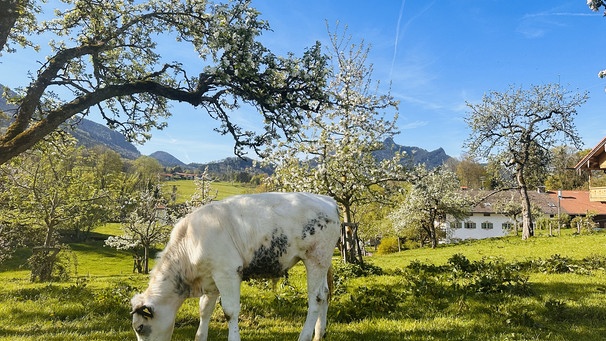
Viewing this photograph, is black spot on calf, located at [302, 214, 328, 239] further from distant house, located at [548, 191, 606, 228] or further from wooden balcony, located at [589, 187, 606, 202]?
distant house, located at [548, 191, 606, 228]

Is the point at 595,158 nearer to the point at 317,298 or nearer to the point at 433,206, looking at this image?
the point at 433,206

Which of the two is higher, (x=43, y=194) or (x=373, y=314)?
(x=43, y=194)

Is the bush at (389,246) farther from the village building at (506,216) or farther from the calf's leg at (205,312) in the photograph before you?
the calf's leg at (205,312)

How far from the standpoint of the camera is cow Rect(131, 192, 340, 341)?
5.89 meters

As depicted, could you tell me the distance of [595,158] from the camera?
136 ft

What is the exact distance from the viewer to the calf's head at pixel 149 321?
5773 millimetres

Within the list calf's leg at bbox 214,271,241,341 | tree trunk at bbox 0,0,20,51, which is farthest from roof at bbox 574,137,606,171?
tree trunk at bbox 0,0,20,51

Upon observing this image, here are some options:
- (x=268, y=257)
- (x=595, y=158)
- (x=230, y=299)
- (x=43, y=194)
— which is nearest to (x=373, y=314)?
(x=268, y=257)

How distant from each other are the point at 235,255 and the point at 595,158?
4951 centimetres

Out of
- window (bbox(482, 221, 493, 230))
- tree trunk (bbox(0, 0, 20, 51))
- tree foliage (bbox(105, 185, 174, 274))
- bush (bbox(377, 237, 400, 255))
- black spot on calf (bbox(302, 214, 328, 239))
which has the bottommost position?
bush (bbox(377, 237, 400, 255))

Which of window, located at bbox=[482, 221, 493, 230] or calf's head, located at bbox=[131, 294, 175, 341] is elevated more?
calf's head, located at bbox=[131, 294, 175, 341]

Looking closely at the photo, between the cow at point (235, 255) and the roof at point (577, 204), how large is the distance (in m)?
93.7

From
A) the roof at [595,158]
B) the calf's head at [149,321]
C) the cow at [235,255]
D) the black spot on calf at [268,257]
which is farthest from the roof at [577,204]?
the calf's head at [149,321]

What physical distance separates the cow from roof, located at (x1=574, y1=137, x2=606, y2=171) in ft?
147
